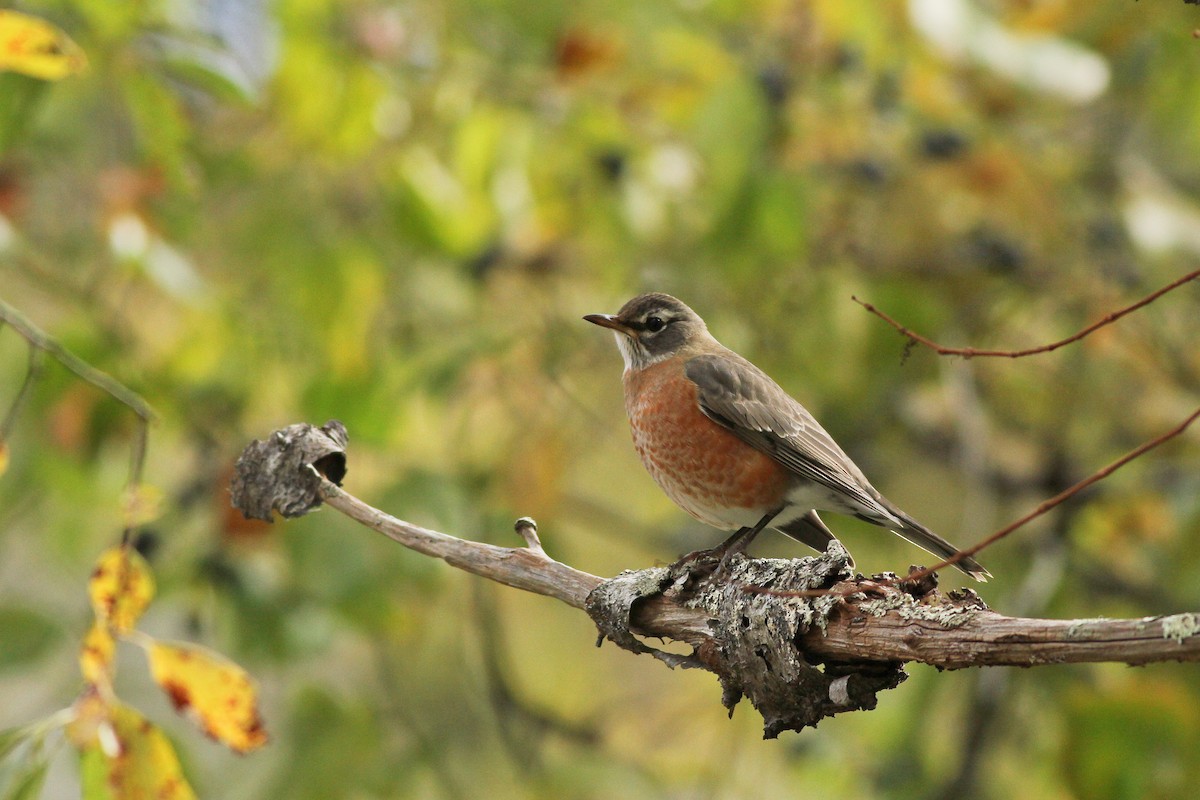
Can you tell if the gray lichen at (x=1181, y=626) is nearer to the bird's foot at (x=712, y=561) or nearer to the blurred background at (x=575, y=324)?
the bird's foot at (x=712, y=561)

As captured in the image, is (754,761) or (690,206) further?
(754,761)

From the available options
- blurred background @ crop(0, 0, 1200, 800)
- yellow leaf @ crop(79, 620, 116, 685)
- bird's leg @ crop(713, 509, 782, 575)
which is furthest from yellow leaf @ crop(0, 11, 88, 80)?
bird's leg @ crop(713, 509, 782, 575)

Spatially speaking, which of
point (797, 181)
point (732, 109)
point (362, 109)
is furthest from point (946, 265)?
point (362, 109)

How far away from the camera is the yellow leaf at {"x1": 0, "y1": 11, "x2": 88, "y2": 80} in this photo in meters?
2.42

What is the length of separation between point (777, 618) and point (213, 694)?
3.64ft

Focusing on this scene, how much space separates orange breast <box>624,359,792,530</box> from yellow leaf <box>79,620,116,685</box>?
1.62 meters

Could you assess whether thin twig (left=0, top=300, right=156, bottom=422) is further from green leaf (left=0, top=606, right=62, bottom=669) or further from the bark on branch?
green leaf (left=0, top=606, right=62, bottom=669)

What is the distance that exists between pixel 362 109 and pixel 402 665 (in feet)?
10.2

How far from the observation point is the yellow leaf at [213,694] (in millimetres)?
2393

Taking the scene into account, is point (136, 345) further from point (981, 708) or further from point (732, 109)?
point (981, 708)

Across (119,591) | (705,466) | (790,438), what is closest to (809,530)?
(790,438)

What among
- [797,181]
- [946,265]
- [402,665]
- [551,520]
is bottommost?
[402,665]

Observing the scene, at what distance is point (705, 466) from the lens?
11.4ft

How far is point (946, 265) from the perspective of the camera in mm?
6215
